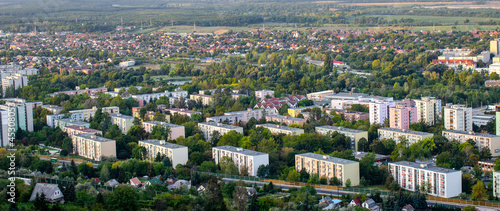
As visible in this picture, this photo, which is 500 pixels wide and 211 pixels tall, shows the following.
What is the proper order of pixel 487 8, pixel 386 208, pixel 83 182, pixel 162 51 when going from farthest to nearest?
pixel 487 8, pixel 162 51, pixel 83 182, pixel 386 208

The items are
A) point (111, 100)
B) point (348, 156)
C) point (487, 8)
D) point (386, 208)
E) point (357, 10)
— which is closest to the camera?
point (386, 208)

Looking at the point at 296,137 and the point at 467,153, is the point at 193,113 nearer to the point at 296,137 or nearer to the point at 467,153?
the point at 296,137

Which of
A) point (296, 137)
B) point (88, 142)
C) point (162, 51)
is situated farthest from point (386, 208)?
point (162, 51)

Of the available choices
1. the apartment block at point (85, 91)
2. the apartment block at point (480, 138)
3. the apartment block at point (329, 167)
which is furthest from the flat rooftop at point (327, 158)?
the apartment block at point (85, 91)

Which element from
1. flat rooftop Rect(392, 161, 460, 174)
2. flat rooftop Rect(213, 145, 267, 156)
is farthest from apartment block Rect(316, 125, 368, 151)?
flat rooftop Rect(392, 161, 460, 174)

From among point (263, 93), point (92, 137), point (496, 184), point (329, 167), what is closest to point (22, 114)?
point (92, 137)

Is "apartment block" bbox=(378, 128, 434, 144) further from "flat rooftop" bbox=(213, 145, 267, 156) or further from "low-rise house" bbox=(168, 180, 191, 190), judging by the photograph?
"low-rise house" bbox=(168, 180, 191, 190)
